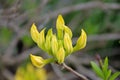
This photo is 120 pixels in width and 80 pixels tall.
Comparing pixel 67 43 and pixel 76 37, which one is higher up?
pixel 67 43

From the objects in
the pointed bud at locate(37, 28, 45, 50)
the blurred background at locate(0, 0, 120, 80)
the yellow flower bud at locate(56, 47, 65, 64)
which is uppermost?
the pointed bud at locate(37, 28, 45, 50)

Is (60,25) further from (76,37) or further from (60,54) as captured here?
(76,37)

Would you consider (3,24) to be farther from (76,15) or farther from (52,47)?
(52,47)

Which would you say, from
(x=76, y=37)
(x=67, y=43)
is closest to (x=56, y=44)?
(x=67, y=43)

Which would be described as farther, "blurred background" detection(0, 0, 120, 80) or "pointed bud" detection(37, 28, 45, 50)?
"blurred background" detection(0, 0, 120, 80)

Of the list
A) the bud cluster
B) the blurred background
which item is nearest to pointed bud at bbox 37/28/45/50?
the bud cluster

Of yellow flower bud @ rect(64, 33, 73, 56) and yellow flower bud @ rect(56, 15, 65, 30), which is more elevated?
yellow flower bud @ rect(56, 15, 65, 30)

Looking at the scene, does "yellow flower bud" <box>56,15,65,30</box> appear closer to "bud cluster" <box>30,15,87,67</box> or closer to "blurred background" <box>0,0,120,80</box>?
"bud cluster" <box>30,15,87,67</box>

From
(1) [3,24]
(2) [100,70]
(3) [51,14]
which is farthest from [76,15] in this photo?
(2) [100,70]

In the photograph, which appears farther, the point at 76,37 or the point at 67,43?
the point at 76,37

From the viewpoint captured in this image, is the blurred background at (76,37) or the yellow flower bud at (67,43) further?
the blurred background at (76,37)

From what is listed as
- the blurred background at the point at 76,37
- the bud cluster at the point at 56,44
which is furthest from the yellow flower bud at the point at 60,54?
the blurred background at the point at 76,37

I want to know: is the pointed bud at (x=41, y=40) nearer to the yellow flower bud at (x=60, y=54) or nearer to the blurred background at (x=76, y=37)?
the yellow flower bud at (x=60, y=54)
